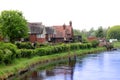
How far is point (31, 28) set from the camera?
98625mm

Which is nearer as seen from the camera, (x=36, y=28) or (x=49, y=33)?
(x=36, y=28)

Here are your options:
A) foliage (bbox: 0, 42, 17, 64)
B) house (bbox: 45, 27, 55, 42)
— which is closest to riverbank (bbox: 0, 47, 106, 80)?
foliage (bbox: 0, 42, 17, 64)

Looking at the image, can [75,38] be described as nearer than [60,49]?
No

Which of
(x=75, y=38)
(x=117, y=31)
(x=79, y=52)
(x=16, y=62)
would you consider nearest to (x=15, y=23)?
(x=79, y=52)

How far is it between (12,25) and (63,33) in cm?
3596

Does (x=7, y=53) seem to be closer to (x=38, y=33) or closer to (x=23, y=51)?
(x=23, y=51)

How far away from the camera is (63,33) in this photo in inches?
4537

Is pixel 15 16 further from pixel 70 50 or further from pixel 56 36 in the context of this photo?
pixel 56 36

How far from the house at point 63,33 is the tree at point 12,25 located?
31.9 m

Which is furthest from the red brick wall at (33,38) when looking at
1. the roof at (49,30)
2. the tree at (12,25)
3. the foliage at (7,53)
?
the foliage at (7,53)

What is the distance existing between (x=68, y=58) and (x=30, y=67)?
25.2 meters

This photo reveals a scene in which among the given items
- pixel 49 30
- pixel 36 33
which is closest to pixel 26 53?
pixel 36 33

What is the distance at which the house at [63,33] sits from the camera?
114 metres

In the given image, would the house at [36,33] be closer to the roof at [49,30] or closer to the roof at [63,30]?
the roof at [49,30]
